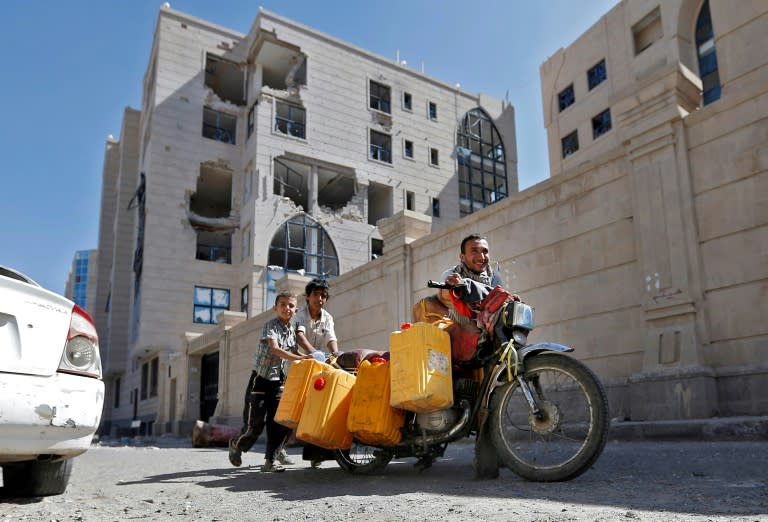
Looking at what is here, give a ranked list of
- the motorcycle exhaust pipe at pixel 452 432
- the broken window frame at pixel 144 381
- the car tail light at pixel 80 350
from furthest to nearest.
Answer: the broken window frame at pixel 144 381 → the motorcycle exhaust pipe at pixel 452 432 → the car tail light at pixel 80 350

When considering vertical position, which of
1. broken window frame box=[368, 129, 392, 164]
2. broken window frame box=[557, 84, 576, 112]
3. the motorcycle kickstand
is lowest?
the motorcycle kickstand

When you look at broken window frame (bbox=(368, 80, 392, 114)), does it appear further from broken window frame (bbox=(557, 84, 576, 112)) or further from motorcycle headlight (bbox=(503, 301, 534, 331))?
motorcycle headlight (bbox=(503, 301, 534, 331))

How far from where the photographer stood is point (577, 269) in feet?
29.2

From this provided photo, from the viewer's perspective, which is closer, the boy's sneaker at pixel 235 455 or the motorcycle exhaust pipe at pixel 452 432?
the motorcycle exhaust pipe at pixel 452 432

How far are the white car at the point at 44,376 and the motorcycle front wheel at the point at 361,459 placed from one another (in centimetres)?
205

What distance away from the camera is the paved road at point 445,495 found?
2.84 metres

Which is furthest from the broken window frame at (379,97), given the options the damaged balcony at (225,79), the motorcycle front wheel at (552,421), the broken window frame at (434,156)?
the motorcycle front wheel at (552,421)

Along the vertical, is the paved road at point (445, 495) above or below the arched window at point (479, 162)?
below

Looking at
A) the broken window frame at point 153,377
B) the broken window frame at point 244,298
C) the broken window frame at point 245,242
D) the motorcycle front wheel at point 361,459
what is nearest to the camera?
the motorcycle front wheel at point 361,459

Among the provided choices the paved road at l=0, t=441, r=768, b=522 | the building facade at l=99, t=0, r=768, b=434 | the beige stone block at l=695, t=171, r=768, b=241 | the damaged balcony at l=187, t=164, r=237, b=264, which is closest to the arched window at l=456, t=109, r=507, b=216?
the building facade at l=99, t=0, r=768, b=434

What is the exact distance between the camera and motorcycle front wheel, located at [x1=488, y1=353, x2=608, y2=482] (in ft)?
11.5

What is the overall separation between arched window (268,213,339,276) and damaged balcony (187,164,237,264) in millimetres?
3281

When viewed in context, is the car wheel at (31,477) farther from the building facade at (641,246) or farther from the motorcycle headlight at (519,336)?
the building facade at (641,246)

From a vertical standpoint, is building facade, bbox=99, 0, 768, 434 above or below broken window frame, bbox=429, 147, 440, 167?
below
